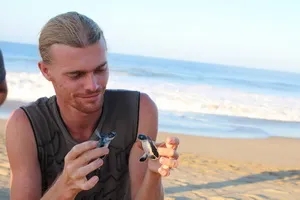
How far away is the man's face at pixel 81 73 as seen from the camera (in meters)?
2.14

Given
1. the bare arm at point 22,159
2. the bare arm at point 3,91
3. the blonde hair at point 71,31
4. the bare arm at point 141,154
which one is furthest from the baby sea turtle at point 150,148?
the bare arm at point 3,91

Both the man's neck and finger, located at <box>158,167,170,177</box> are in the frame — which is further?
the man's neck

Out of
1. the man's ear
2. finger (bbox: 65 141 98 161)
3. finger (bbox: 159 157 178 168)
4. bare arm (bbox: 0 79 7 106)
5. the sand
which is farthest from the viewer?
the sand

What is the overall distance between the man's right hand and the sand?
338cm

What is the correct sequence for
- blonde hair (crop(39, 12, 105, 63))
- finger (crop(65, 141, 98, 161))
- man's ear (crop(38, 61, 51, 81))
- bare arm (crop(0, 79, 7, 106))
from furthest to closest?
1. bare arm (crop(0, 79, 7, 106))
2. man's ear (crop(38, 61, 51, 81))
3. blonde hair (crop(39, 12, 105, 63))
4. finger (crop(65, 141, 98, 161))

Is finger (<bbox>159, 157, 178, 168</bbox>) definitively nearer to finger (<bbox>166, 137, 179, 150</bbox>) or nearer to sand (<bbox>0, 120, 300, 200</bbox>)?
finger (<bbox>166, 137, 179, 150</bbox>)

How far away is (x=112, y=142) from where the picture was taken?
245cm

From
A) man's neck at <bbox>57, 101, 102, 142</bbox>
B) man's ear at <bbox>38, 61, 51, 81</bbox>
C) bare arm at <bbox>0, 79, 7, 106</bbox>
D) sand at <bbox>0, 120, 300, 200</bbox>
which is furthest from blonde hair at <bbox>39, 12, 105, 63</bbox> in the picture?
sand at <bbox>0, 120, 300, 200</bbox>

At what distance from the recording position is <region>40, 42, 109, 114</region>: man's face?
214 centimetres

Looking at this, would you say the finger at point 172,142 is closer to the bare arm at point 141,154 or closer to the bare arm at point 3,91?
the bare arm at point 141,154

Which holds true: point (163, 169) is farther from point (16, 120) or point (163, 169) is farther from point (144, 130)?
point (16, 120)

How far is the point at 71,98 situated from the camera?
2262mm

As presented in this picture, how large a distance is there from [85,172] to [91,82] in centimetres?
49

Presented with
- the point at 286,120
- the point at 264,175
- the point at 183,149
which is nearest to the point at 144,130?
the point at 264,175
